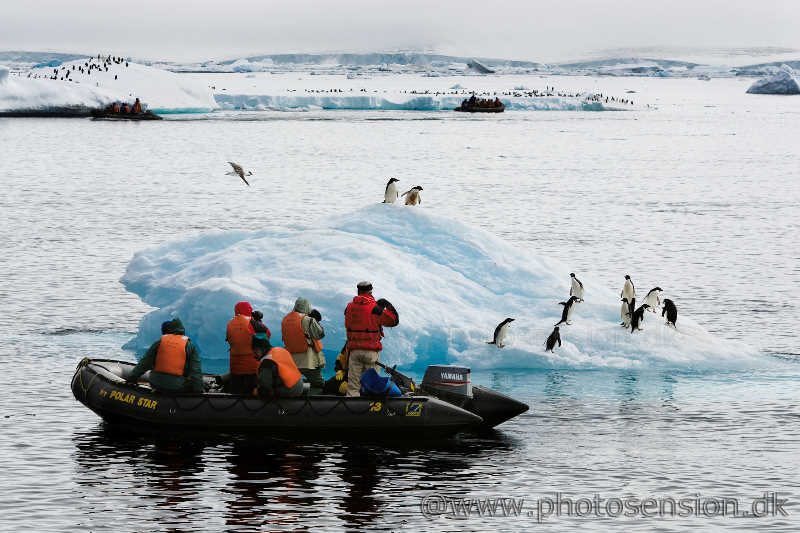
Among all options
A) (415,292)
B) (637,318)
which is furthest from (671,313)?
(415,292)

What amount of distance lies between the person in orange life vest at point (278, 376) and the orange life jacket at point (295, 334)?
1.20ft

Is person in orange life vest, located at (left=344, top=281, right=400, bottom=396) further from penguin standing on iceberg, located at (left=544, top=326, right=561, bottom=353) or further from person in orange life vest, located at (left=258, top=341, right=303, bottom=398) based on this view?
penguin standing on iceberg, located at (left=544, top=326, right=561, bottom=353)

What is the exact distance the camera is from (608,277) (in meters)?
32.6

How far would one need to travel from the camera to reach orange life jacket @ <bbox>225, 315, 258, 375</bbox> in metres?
16.1

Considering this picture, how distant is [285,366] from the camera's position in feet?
51.8

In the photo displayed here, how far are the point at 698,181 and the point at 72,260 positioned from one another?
4179cm

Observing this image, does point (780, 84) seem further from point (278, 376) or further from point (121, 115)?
point (278, 376)

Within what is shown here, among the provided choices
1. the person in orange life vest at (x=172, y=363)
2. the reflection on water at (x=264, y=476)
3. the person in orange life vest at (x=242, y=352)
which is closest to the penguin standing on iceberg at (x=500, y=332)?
the reflection on water at (x=264, y=476)

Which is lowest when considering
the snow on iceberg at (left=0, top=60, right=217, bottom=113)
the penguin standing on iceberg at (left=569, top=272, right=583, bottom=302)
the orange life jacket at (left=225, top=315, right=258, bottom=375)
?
the orange life jacket at (left=225, top=315, right=258, bottom=375)

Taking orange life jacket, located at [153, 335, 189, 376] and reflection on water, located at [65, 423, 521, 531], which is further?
orange life jacket, located at [153, 335, 189, 376]

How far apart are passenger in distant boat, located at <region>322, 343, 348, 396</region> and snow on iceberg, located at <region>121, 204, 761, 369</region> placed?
373 cm

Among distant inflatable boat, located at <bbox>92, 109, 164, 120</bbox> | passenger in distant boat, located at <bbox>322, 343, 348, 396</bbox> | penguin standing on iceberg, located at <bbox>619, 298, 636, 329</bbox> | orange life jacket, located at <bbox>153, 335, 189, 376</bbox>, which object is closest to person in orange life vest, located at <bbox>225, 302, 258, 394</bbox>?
orange life jacket, located at <bbox>153, 335, 189, 376</bbox>

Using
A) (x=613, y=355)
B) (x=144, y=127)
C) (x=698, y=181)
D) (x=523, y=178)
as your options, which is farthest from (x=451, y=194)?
(x=144, y=127)

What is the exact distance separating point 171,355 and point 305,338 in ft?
6.28
